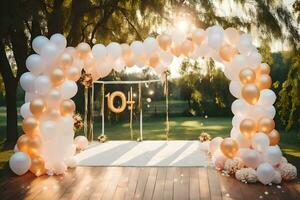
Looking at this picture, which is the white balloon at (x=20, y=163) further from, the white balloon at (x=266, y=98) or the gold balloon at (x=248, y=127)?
the white balloon at (x=266, y=98)

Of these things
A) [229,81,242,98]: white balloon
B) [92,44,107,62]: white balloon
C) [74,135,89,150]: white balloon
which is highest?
[92,44,107,62]: white balloon

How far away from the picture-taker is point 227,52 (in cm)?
657

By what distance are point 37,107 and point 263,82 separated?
3.12m

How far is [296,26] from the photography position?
968 centimetres

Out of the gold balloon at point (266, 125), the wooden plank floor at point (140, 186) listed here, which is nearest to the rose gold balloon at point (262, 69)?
the gold balloon at point (266, 125)

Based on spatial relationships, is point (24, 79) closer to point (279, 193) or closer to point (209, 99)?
point (279, 193)

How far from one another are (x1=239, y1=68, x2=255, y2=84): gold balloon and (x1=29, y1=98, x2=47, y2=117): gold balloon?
278cm

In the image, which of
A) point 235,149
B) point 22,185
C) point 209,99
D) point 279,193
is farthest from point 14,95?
point 209,99

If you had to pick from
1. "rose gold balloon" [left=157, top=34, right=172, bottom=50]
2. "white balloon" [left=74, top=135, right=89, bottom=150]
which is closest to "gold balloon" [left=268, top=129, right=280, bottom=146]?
"rose gold balloon" [left=157, top=34, right=172, bottom=50]

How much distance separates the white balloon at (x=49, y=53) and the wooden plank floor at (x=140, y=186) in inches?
64.0

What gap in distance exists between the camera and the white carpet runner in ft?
23.8

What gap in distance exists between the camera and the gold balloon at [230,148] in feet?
20.7

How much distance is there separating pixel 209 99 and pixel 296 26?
13113mm

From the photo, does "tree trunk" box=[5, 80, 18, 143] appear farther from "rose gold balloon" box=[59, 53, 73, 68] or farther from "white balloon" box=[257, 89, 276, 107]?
"white balloon" box=[257, 89, 276, 107]
